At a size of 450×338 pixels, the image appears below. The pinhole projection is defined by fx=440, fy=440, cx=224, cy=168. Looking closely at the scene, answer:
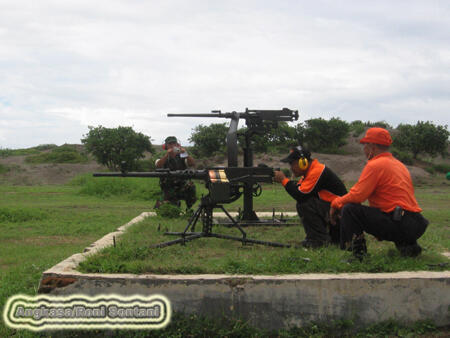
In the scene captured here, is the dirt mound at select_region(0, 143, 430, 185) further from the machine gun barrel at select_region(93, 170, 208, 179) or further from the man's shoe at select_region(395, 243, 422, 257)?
the man's shoe at select_region(395, 243, 422, 257)

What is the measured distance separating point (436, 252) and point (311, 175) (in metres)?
1.69

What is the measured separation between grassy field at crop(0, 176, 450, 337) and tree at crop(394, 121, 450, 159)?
16.7 meters

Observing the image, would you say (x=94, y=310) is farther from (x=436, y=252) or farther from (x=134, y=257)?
(x=436, y=252)

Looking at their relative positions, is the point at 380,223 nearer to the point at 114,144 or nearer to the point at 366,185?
the point at 366,185

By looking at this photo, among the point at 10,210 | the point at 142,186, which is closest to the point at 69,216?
the point at 10,210

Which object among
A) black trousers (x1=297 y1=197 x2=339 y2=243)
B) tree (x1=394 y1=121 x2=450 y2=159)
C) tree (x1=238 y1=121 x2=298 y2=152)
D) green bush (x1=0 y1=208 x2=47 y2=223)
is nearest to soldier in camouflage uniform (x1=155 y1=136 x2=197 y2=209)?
black trousers (x1=297 y1=197 x2=339 y2=243)

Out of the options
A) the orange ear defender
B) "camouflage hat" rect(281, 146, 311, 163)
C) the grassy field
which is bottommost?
the grassy field

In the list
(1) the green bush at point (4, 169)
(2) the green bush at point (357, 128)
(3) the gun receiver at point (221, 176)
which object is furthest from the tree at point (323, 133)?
(3) the gun receiver at point (221, 176)

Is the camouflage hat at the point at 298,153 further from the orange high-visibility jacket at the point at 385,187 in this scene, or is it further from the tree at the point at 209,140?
the tree at the point at 209,140

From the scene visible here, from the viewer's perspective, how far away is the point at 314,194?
557 centimetres

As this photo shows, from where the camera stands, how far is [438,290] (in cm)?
402

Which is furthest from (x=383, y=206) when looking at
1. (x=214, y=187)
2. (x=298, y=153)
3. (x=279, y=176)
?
(x=214, y=187)

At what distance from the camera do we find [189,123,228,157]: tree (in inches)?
1171

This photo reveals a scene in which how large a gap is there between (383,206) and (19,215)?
8956 millimetres
